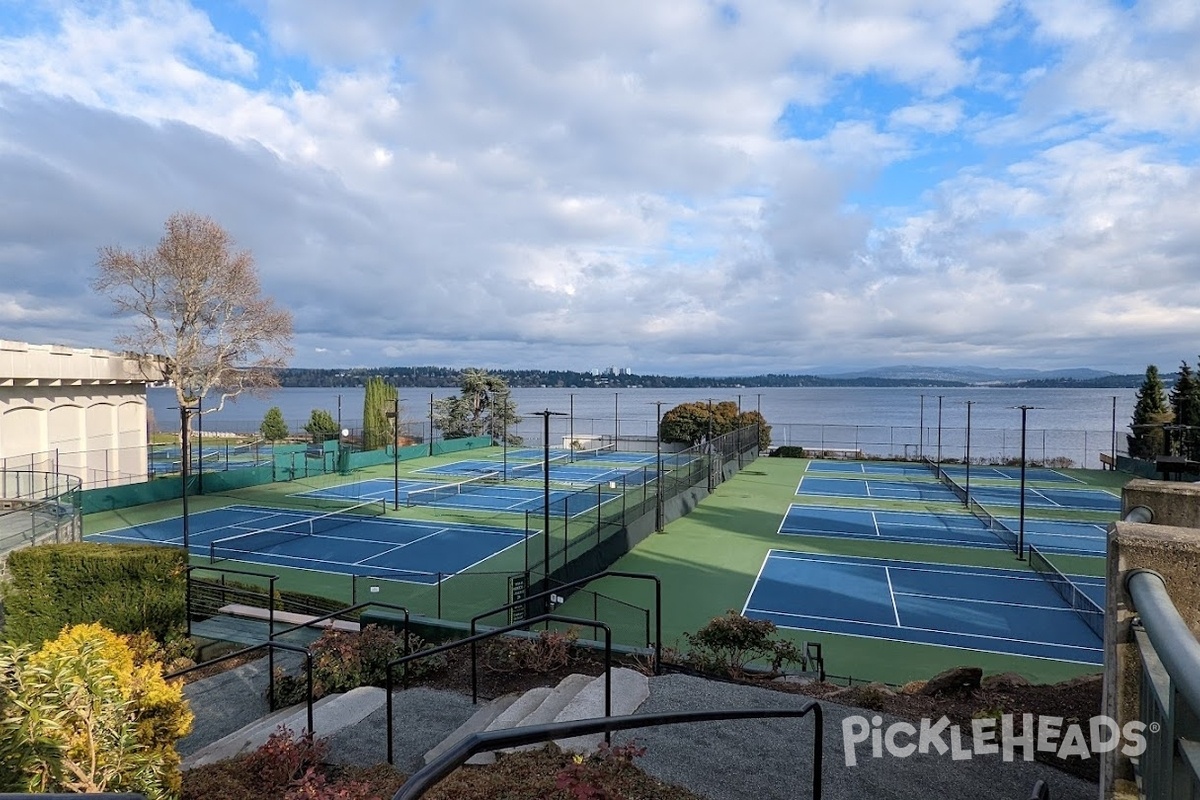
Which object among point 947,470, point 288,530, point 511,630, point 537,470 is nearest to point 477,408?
point 537,470

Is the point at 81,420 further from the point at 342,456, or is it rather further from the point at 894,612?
the point at 894,612

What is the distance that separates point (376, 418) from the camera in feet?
179

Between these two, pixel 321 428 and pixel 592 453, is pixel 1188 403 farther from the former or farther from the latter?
pixel 321 428

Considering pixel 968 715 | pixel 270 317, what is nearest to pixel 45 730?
pixel 968 715

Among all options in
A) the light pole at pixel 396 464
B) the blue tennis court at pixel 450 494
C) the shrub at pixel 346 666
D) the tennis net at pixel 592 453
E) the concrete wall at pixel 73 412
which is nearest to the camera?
the shrub at pixel 346 666

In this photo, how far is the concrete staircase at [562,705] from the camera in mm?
7016

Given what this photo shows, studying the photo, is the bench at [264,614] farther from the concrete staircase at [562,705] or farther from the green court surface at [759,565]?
the concrete staircase at [562,705]

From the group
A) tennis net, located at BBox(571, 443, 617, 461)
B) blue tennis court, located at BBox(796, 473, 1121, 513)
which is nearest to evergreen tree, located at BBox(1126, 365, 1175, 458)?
blue tennis court, located at BBox(796, 473, 1121, 513)

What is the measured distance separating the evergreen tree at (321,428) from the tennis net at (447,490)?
1639 cm

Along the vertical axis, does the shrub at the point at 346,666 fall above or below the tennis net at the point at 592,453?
above

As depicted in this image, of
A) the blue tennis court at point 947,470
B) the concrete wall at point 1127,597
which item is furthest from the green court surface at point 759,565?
the concrete wall at point 1127,597

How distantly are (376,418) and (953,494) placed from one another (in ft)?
129

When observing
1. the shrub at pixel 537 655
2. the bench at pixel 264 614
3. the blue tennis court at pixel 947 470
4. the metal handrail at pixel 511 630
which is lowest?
the blue tennis court at pixel 947 470

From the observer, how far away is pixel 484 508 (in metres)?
32.2
